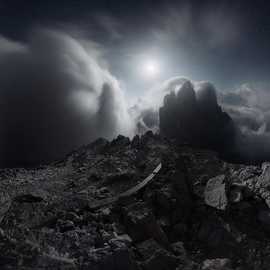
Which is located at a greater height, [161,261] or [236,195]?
[236,195]

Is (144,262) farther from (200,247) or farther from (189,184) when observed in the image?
(189,184)

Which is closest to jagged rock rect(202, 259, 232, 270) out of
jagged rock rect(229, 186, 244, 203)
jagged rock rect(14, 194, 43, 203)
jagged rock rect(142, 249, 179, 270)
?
jagged rock rect(142, 249, 179, 270)

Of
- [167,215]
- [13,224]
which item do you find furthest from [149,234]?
[13,224]

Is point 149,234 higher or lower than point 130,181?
lower

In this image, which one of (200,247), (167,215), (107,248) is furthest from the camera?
(167,215)

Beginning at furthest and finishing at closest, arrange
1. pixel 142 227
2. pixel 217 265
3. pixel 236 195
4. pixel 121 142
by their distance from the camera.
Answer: pixel 121 142 → pixel 236 195 → pixel 142 227 → pixel 217 265

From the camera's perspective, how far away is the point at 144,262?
25656 millimetres

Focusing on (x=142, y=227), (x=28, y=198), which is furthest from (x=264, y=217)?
(x=28, y=198)

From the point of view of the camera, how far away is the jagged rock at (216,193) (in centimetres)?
3847

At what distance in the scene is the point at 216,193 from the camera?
40.6m

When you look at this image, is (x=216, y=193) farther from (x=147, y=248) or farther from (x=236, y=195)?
(x=147, y=248)

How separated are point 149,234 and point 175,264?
16.1 ft

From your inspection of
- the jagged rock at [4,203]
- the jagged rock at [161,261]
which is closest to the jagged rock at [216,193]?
the jagged rock at [161,261]

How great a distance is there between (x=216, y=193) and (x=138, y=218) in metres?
14.6
